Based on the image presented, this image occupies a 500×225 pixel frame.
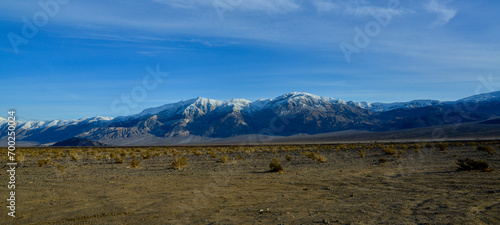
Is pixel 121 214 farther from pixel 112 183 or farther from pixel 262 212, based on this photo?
pixel 112 183

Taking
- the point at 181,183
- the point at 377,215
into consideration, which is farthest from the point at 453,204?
the point at 181,183

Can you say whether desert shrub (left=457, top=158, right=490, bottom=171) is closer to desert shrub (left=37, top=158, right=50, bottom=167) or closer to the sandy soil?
the sandy soil

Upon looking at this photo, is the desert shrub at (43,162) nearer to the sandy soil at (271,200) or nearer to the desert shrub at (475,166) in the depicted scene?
the sandy soil at (271,200)

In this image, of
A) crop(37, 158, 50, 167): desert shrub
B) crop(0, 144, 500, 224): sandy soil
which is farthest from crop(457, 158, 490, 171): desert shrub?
crop(37, 158, 50, 167): desert shrub

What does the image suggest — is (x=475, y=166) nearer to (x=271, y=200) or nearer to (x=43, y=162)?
(x=271, y=200)

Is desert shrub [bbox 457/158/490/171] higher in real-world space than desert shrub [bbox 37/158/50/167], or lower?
lower

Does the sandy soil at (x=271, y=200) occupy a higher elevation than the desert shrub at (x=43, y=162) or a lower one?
lower

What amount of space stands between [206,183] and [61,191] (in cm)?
551

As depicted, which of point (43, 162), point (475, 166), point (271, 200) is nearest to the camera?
point (271, 200)

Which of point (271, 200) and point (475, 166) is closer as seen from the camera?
point (271, 200)

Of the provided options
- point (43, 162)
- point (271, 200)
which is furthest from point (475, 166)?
point (43, 162)

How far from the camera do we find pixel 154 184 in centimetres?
1375

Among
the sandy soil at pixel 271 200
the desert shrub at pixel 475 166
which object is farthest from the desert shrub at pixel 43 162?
the desert shrub at pixel 475 166

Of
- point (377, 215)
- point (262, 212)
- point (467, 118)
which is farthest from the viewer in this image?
→ point (467, 118)
